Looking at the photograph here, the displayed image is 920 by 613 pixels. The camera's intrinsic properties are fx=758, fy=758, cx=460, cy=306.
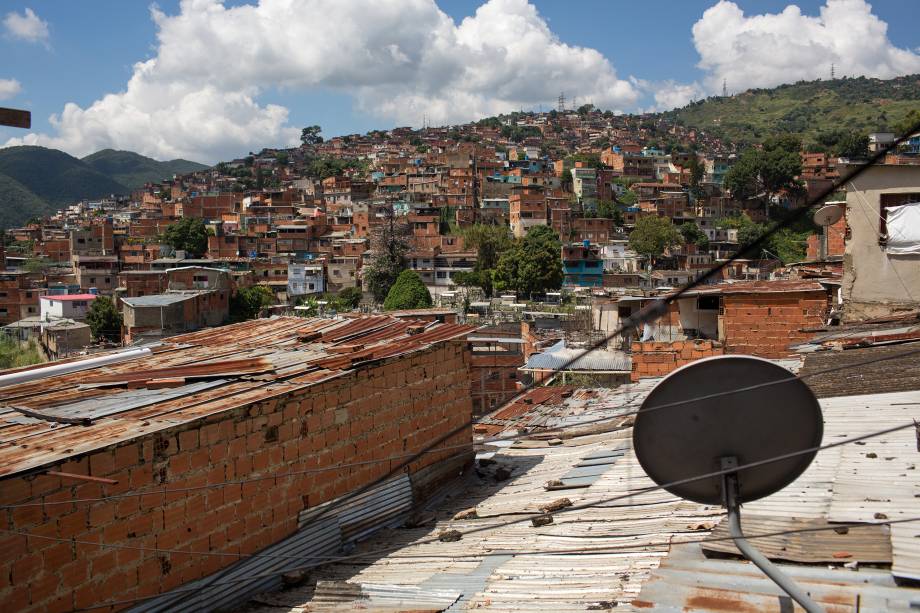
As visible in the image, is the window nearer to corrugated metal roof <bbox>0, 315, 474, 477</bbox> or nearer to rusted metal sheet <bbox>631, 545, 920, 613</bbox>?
corrugated metal roof <bbox>0, 315, 474, 477</bbox>

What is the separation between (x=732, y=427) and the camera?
2621 millimetres

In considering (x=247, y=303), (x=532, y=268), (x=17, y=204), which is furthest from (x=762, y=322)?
(x=17, y=204)

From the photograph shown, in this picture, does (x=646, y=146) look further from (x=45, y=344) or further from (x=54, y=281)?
(x=45, y=344)

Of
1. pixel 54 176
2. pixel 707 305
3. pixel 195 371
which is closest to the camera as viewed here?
pixel 195 371

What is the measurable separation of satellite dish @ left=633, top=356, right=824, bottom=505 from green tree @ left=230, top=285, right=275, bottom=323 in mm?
39462

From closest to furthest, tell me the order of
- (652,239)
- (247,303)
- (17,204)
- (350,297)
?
(247,303) → (350,297) → (652,239) → (17,204)

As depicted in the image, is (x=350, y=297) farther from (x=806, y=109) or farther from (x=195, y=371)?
(x=806, y=109)

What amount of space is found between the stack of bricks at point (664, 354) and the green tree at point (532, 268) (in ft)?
107

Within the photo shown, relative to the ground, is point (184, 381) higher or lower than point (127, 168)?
lower

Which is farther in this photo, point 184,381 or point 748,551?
point 184,381

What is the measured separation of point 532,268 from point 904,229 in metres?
32.5

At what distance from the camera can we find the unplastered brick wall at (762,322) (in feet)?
35.9

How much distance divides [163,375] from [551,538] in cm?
320

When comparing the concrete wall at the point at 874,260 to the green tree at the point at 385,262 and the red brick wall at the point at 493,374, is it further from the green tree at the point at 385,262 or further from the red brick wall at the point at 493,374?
the green tree at the point at 385,262
